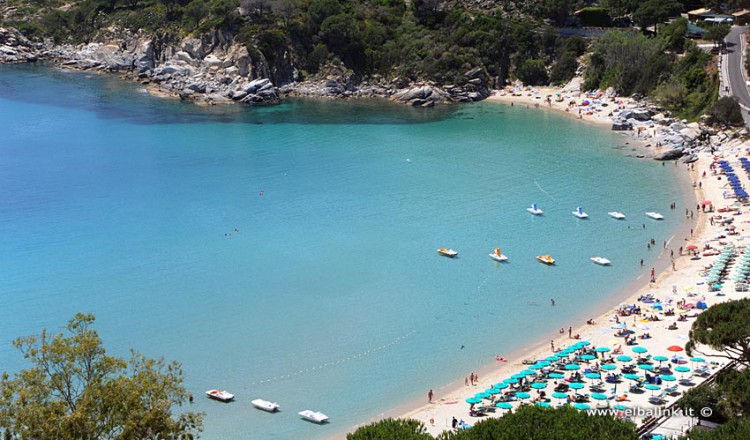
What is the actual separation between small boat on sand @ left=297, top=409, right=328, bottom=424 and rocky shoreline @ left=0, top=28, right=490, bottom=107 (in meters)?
69.0

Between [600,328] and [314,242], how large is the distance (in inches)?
815

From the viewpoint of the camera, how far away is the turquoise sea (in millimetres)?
42625

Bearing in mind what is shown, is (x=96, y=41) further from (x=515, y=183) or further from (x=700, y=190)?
(x=700, y=190)

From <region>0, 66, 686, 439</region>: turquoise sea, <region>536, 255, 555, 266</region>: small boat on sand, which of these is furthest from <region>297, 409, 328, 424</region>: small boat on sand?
<region>536, 255, 555, 266</region>: small boat on sand

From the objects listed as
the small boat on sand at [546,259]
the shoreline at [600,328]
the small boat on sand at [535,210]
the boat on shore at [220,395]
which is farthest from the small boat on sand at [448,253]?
the boat on shore at [220,395]

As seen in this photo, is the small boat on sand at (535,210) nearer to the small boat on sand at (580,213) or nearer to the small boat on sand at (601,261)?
the small boat on sand at (580,213)

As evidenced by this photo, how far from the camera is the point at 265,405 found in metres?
37.9

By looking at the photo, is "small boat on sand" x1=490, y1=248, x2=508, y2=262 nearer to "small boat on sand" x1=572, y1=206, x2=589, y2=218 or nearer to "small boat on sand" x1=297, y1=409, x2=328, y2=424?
"small boat on sand" x1=572, y1=206, x2=589, y2=218

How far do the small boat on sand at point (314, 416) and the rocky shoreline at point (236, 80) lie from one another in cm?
6902

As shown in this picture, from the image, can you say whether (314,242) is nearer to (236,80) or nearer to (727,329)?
(727,329)

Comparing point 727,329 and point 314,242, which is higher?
point 727,329

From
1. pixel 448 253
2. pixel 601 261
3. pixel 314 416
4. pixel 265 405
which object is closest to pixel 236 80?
pixel 448 253

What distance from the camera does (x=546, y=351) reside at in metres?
43.3

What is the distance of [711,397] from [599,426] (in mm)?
6264
